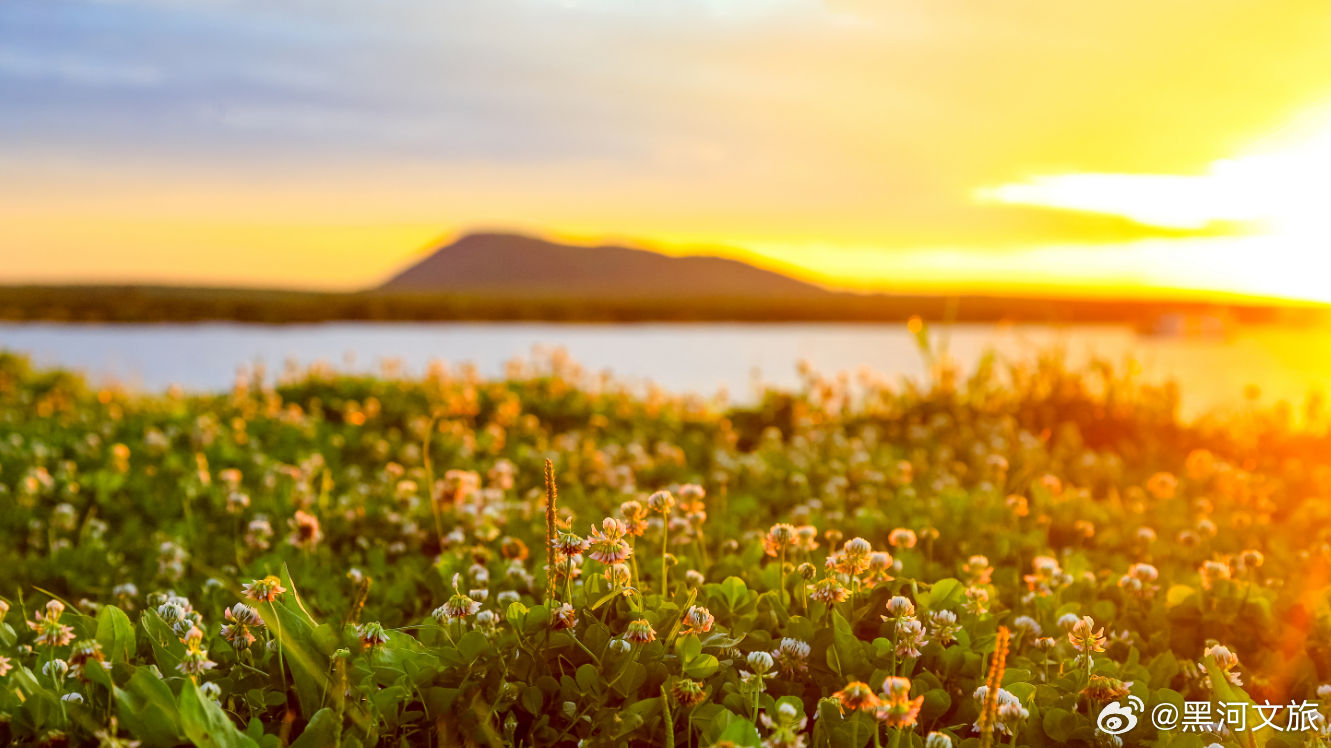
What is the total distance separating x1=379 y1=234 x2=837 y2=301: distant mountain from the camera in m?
105

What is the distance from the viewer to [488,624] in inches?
86.0

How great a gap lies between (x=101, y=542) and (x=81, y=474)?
1623 mm

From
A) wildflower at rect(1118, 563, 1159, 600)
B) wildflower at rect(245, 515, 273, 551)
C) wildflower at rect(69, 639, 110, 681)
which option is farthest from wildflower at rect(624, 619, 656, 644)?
wildflower at rect(245, 515, 273, 551)

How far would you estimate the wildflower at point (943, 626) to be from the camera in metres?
2.24

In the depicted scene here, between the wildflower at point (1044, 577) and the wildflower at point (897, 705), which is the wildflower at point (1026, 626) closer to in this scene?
the wildflower at point (1044, 577)

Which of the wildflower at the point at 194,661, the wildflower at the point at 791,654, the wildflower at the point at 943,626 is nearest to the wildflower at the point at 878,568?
the wildflower at the point at 943,626

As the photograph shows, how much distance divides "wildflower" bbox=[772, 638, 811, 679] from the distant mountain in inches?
3445

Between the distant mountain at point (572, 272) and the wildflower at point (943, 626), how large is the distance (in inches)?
3438

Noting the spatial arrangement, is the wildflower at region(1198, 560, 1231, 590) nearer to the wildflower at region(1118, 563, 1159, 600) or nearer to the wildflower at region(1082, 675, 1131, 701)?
the wildflower at region(1118, 563, 1159, 600)

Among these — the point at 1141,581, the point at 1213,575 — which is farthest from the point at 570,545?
the point at 1213,575

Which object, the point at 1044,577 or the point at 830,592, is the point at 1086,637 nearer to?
the point at 830,592

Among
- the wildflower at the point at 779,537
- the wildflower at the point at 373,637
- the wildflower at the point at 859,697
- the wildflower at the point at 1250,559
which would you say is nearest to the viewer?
the wildflower at the point at 859,697

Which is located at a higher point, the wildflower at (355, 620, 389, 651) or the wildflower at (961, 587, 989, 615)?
the wildflower at (355, 620, 389, 651)

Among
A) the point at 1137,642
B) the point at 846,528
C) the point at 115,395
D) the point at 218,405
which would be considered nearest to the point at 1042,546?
the point at 846,528
